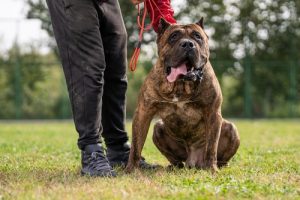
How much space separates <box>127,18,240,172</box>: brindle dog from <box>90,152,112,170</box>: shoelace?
392mm

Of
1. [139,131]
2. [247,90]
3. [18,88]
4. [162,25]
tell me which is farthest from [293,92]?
[139,131]

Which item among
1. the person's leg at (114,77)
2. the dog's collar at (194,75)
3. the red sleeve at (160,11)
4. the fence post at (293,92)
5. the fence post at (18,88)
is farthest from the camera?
the fence post at (293,92)

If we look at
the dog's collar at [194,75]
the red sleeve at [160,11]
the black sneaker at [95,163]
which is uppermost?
the red sleeve at [160,11]

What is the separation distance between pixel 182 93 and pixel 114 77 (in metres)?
0.73

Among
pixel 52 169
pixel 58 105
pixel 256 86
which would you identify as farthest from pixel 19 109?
pixel 52 169

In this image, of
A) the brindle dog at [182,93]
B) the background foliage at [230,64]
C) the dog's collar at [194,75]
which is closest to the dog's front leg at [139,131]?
the brindle dog at [182,93]

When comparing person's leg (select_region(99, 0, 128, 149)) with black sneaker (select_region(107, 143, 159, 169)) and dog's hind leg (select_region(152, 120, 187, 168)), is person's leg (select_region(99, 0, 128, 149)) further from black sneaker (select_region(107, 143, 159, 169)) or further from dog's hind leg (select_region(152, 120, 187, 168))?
dog's hind leg (select_region(152, 120, 187, 168))

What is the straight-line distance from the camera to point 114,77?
5.12 meters

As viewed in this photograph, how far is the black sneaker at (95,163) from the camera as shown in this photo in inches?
169

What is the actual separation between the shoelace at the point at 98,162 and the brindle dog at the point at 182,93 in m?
0.39

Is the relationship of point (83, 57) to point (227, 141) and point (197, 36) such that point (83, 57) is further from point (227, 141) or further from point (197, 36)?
point (227, 141)

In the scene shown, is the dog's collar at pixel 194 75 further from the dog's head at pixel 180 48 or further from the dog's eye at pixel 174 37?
the dog's eye at pixel 174 37

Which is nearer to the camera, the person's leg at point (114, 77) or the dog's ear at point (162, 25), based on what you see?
the dog's ear at point (162, 25)

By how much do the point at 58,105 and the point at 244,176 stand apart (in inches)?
591
